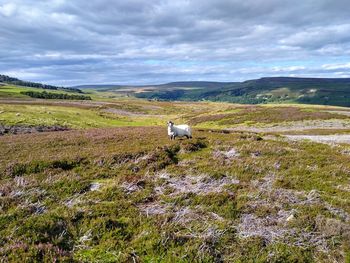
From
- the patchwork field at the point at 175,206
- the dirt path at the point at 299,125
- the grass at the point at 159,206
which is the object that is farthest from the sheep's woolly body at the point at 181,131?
the dirt path at the point at 299,125

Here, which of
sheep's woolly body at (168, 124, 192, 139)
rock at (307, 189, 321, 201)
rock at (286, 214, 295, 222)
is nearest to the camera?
rock at (286, 214, 295, 222)

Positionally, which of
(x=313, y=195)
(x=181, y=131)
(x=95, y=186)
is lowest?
(x=313, y=195)

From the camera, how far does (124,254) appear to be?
24.6 feet

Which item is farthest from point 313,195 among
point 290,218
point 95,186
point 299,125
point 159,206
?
point 299,125

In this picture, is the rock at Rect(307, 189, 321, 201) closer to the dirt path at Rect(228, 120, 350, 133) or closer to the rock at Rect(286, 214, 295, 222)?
the rock at Rect(286, 214, 295, 222)

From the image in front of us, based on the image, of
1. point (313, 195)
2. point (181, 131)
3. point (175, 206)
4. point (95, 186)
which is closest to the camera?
point (175, 206)

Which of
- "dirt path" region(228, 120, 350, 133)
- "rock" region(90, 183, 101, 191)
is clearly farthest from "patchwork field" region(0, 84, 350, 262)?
"dirt path" region(228, 120, 350, 133)

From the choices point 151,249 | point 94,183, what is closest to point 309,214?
point 151,249

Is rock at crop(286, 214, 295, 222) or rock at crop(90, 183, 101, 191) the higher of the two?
rock at crop(90, 183, 101, 191)

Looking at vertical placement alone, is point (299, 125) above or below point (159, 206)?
below

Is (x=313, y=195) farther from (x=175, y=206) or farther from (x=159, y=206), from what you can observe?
(x=159, y=206)

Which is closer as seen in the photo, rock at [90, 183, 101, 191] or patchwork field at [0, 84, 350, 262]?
patchwork field at [0, 84, 350, 262]

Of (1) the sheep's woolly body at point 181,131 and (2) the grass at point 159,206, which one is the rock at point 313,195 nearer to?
(2) the grass at point 159,206

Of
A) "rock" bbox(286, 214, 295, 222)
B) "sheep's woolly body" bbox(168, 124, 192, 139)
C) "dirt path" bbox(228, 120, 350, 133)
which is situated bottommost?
"dirt path" bbox(228, 120, 350, 133)
